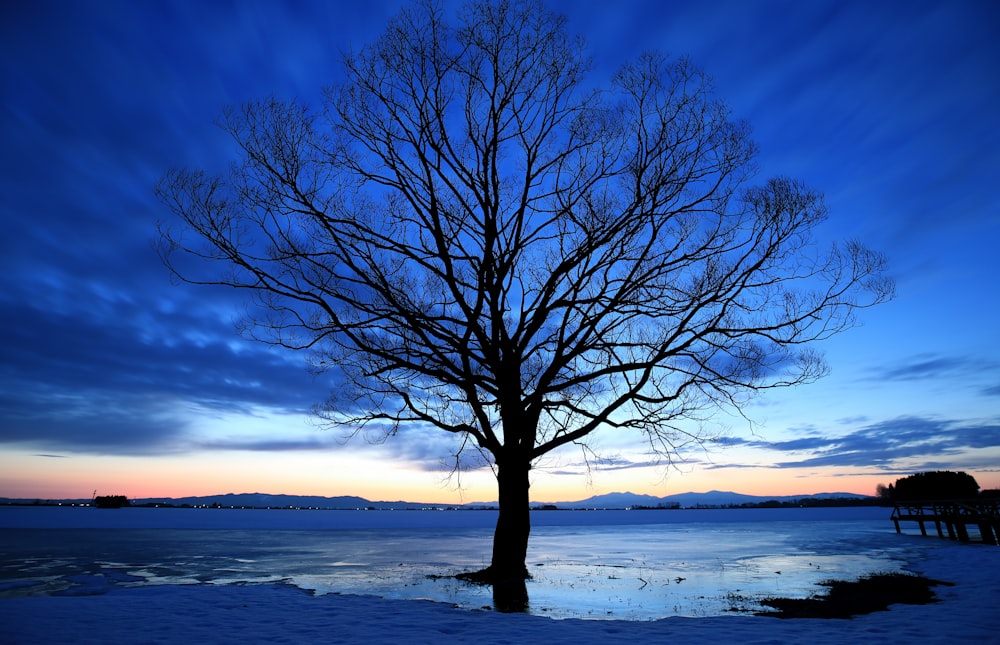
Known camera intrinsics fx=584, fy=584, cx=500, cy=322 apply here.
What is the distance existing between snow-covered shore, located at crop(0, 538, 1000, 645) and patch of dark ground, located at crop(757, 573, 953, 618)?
554 mm

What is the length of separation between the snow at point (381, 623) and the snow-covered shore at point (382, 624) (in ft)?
0.05

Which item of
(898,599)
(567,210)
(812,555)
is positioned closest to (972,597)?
(898,599)

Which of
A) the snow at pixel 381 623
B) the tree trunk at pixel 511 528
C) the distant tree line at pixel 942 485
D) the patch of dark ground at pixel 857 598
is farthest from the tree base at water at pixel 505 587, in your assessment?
the distant tree line at pixel 942 485

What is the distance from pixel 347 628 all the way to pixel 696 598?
795cm

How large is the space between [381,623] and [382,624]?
88mm

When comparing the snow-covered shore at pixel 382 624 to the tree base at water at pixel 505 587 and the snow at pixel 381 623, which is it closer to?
the snow at pixel 381 623

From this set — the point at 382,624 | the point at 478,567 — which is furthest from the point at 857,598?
the point at 478,567

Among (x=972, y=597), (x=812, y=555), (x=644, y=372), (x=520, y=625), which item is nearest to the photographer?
(x=520, y=625)

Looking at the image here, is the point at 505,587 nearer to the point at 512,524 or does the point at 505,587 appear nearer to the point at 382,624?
the point at 512,524

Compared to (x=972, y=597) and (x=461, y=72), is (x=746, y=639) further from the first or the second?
Answer: (x=461, y=72)

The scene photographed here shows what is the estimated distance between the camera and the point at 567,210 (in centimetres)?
1451

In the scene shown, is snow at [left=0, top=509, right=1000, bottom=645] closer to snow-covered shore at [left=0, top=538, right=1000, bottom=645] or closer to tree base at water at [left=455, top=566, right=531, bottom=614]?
snow-covered shore at [left=0, top=538, right=1000, bottom=645]

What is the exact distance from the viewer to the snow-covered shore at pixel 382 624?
7.76 m

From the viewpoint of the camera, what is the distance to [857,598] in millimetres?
11930
